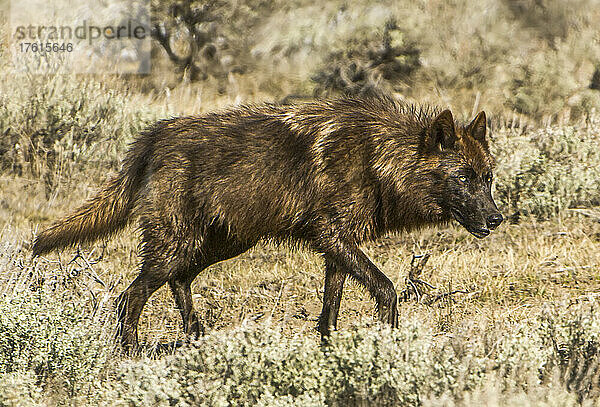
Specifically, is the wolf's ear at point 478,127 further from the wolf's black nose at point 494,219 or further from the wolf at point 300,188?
the wolf's black nose at point 494,219

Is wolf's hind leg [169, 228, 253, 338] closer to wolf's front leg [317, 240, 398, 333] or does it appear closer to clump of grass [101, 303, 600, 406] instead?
wolf's front leg [317, 240, 398, 333]

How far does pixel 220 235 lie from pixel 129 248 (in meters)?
2.29

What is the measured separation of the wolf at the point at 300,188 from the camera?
5.55m

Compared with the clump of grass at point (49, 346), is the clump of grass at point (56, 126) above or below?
below

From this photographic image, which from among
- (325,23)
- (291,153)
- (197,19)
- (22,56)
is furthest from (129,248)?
(197,19)

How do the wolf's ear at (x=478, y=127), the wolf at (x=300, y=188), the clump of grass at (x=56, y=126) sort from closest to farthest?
the wolf at (x=300, y=188) < the wolf's ear at (x=478, y=127) < the clump of grass at (x=56, y=126)

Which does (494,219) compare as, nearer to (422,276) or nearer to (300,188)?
(300,188)

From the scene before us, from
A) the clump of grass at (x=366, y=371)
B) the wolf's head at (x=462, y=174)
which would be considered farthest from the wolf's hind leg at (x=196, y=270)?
the wolf's head at (x=462, y=174)

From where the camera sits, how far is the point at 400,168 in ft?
18.5

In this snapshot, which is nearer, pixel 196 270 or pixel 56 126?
pixel 196 270

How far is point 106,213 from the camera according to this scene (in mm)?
5949

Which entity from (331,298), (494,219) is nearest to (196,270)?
(331,298)

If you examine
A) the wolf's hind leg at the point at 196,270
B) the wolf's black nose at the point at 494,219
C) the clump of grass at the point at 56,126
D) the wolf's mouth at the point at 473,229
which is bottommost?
the clump of grass at the point at 56,126

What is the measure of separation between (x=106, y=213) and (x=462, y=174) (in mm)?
2419
